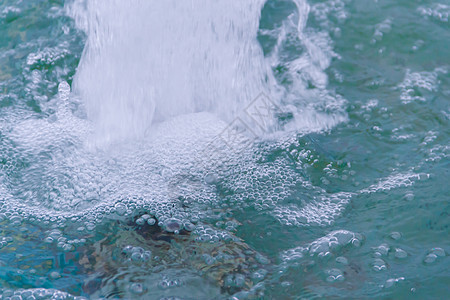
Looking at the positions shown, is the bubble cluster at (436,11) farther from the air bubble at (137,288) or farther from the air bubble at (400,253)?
the air bubble at (137,288)

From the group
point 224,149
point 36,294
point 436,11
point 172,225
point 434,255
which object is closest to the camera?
point 36,294

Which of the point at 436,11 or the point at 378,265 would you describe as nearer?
the point at 378,265

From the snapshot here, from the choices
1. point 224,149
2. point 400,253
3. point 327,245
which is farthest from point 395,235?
point 224,149

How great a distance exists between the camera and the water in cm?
165

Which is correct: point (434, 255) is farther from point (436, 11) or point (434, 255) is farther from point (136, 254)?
point (436, 11)

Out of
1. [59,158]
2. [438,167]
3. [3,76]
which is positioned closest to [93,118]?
[59,158]

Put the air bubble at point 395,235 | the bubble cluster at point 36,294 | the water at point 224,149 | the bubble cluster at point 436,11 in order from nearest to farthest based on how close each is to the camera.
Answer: the bubble cluster at point 36,294 → the water at point 224,149 → the air bubble at point 395,235 → the bubble cluster at point 436,11

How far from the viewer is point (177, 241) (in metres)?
1.76

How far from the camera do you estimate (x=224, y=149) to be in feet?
7.22

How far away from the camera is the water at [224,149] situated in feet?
5.40

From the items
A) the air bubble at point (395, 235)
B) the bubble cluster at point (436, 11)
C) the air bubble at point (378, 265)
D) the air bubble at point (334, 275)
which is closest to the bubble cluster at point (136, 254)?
the air bubble at point (334, 275)

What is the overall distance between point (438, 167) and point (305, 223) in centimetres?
69

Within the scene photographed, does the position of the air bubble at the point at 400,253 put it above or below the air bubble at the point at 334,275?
above

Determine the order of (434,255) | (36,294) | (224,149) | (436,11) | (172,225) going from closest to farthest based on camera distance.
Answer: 1. (36,294)
2. (434,255)
3. (172,225)
4. (224,149)
5. (436,11)
